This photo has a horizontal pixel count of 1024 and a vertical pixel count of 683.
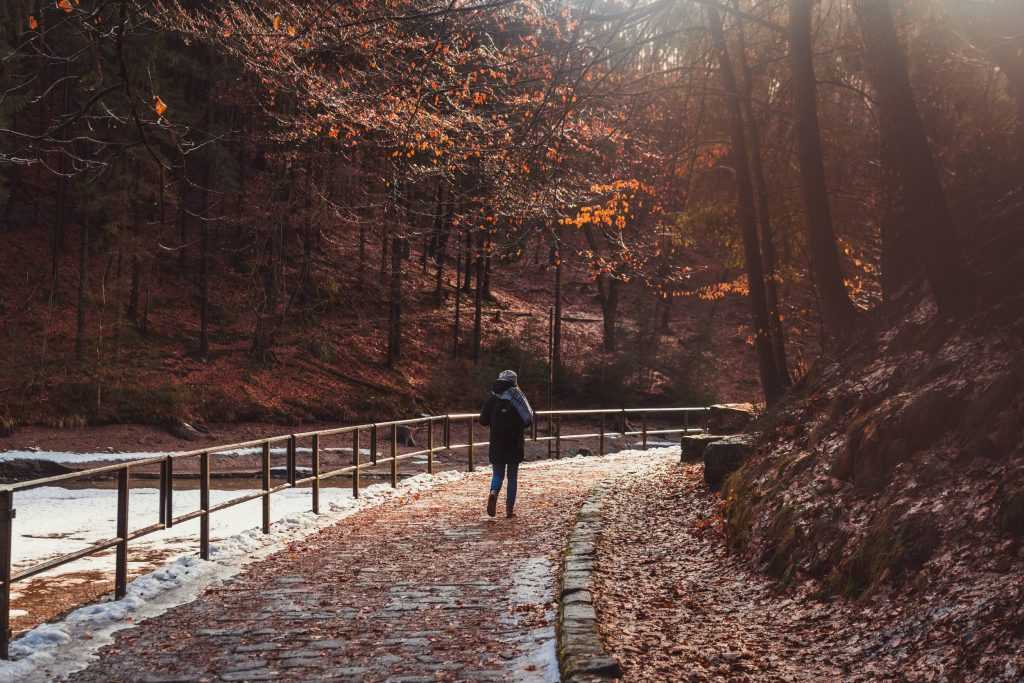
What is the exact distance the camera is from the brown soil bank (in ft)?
18.3

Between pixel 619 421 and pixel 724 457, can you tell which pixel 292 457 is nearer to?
pixel 724 457

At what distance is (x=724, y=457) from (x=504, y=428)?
118 inches

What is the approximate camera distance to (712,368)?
38.2 m

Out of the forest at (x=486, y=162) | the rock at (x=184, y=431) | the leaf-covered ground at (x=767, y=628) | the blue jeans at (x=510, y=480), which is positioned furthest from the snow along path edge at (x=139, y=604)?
the rock at (x=184, y=431)

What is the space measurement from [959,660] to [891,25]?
7.00 meters

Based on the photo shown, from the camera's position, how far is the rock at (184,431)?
27.7 metres

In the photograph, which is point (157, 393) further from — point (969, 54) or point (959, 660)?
point (959, 660)

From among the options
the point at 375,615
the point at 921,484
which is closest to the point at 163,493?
the point at 375,615

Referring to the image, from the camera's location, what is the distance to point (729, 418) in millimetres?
19000

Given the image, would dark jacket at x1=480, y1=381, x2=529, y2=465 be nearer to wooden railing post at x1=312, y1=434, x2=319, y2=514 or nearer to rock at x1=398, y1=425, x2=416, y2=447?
wooden railing post at x1=312, y1=434, x2=319, y2=514

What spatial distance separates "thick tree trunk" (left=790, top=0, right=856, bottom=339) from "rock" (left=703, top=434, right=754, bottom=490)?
2.14 meters

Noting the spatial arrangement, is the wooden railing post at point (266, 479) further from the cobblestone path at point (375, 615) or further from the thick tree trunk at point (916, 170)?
the thick tree trunk at point (916, 170)

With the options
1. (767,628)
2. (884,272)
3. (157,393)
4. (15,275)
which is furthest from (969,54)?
(15,275)

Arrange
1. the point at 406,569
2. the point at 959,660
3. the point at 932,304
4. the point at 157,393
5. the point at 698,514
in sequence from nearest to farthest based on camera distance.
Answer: the point at 959,660 < the point at 406,569 < the point at 932,304 < the point at 698,514 < the point at 157,393
